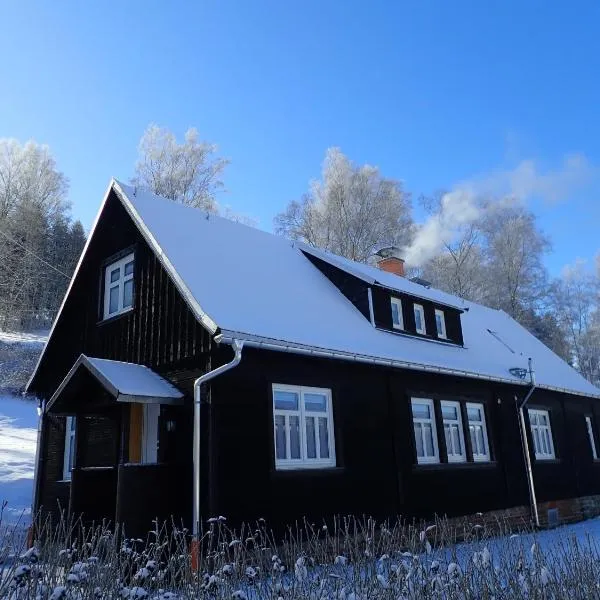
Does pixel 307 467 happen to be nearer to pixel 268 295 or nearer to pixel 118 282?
pixel 268 295

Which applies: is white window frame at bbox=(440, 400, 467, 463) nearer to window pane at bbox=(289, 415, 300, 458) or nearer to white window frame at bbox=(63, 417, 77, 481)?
window pane at bbox=(289, 415, 300, 458)

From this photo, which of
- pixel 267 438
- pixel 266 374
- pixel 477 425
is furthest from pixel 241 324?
pixel 477 425

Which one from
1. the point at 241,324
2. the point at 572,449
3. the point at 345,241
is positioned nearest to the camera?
the point at 241,324

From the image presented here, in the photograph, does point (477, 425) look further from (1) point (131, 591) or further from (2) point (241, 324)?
(1) point (131, 591)

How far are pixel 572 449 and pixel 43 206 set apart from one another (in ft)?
105

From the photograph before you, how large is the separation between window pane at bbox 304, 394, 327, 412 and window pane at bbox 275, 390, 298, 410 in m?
0.25

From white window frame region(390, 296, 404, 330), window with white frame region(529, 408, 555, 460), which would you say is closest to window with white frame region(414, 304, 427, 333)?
white window frame region(390, 296, 404, 330)

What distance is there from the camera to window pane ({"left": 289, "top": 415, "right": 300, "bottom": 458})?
9992mm

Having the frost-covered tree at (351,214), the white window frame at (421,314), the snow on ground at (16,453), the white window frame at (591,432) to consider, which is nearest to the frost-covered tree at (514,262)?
the frost-covered tree at (351,214)

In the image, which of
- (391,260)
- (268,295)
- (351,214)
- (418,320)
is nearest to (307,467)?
(268,295)

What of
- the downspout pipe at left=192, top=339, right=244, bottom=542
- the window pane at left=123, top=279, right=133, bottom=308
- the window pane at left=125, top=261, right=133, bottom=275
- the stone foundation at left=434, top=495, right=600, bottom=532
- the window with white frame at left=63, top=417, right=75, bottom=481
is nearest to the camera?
the downspout pipe at left=192, top=339, right=244, bottom=542

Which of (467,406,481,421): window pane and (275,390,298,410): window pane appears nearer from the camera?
(275,390,298,410): window pane

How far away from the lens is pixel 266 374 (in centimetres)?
978

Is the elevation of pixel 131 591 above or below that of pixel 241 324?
below
